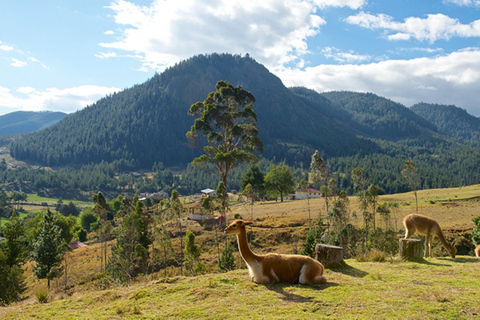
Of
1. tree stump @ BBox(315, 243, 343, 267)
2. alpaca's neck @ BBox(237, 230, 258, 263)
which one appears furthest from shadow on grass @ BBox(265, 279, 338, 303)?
tree stump @ BBox(315, 243, 343, 267)

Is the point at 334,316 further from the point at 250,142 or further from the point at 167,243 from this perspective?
the point at 250,142

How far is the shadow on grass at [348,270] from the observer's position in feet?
35.0

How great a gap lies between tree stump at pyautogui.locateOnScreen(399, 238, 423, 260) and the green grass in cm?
191

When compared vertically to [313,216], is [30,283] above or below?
below

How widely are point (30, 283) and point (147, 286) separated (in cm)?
4633

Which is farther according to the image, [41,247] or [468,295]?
[41,247]

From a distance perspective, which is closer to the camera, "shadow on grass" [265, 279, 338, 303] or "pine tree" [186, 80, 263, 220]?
"shadow on grass" [265, 279, 338, 303]

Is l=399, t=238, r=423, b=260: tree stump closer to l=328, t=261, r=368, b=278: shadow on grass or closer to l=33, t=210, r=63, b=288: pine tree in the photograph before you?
l=328, t=261, r=368, b=278: shadow on grass

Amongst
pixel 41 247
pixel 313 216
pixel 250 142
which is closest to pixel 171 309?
pixel 250 142

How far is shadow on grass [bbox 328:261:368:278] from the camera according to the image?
10.7 m

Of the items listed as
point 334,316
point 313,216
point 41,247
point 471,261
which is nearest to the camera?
point 334,316

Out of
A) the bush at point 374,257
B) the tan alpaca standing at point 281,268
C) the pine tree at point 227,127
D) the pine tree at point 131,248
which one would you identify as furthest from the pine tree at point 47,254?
the tan alpaca standing at point 281,268

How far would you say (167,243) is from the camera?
116ft

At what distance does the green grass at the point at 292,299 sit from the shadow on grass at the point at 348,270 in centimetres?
3
